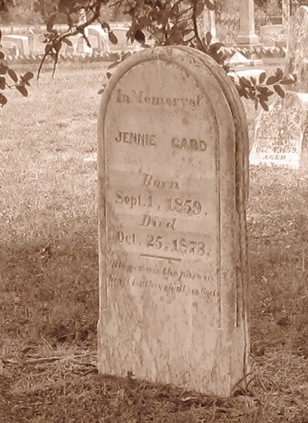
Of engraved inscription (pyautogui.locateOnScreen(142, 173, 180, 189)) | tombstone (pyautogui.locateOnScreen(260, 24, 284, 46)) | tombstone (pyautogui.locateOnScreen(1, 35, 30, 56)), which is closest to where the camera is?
engraved inscription (pyautogui.locateOnScreen(142, 173, 180, 189))

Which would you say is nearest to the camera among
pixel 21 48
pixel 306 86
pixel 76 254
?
pixel 76 254

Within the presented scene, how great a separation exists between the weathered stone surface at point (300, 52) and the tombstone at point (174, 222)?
6326 millimetres

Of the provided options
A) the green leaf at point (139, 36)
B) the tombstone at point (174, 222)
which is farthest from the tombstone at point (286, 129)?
the tombstone at point (174, 222)

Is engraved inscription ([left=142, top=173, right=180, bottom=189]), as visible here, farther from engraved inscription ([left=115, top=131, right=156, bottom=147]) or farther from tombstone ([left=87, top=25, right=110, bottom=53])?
tombstone ([left=87, top=25, right=110, bottom=53])

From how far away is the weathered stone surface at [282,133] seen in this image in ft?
34.3

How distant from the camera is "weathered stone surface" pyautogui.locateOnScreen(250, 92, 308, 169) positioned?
10.4 metres

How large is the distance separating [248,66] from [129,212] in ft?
49.7

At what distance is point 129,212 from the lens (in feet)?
16.0

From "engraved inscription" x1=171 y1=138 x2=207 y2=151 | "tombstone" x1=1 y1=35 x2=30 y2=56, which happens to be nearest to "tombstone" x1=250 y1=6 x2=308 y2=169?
"engraved inscription" x1=171 y1=138 x2=207 y2=151

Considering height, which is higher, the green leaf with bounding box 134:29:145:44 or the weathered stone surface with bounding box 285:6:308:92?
the green leaf with bounding box 134:29:145:44

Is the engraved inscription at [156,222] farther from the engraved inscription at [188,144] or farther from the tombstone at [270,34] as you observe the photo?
the tombstone at [270,34]

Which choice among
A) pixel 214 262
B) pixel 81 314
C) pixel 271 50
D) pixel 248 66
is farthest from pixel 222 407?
pixel 271 50

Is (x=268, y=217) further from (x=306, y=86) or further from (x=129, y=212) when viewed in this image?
(x=129, y=212)

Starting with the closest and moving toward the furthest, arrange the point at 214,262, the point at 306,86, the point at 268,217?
the point at 214,262
the point at 268,217
the point at 306,86
